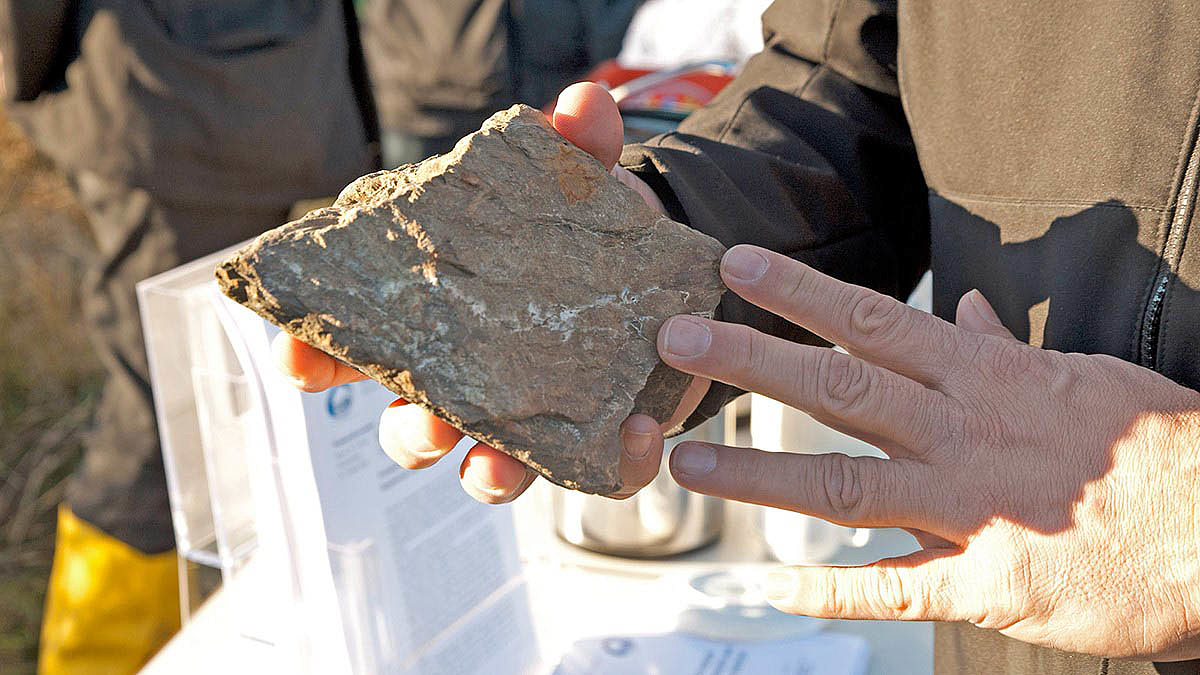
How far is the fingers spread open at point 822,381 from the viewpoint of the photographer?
0.77 metres

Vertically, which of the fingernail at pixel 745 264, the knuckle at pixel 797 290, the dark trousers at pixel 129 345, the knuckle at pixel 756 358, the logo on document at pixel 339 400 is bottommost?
the dark trousers at pixel 129 345

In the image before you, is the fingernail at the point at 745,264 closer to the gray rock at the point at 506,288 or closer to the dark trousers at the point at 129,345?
the gray rock at the point at 506,288

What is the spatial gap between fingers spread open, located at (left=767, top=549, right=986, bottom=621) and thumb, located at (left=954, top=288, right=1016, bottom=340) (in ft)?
0.71

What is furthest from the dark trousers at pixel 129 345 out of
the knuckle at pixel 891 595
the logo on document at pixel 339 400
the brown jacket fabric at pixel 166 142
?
the knuckle at pixel 891 595

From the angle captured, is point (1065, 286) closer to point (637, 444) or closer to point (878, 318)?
point (878, 318)

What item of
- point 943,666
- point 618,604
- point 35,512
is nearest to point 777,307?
point 943,666

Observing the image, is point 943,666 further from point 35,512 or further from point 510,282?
point 35,512

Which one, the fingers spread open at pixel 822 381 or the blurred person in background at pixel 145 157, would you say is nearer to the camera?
the fingers spread open at pixel 822 381

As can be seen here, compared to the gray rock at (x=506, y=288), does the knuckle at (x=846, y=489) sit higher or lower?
lower

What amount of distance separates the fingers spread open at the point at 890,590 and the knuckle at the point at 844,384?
0.49ft

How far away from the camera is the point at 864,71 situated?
1.19m

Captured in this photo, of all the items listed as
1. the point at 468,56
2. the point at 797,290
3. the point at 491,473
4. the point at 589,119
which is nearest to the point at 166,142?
the point at 468,56

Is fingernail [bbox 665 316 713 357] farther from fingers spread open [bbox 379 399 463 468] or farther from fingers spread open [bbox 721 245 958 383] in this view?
fingers spread open [bbox 379 399 463 468]

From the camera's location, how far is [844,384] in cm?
77
